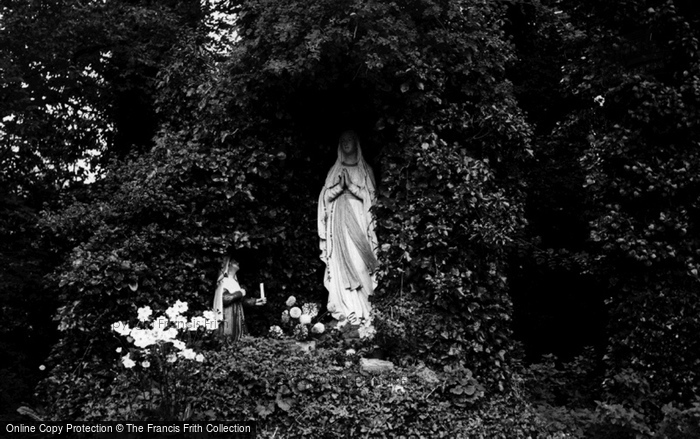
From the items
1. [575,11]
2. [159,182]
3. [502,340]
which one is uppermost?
[575,11]

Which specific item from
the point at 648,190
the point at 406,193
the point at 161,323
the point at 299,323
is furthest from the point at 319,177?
the point at 648,190

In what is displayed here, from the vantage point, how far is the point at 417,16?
10078 mm

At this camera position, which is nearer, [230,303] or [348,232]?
[230,303]

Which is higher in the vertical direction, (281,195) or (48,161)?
(48,161)

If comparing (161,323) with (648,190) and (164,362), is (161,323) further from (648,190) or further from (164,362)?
(648,190)

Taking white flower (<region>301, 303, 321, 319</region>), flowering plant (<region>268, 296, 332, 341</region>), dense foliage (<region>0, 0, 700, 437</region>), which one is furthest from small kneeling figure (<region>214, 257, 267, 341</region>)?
white flower (<region>301, 303, 321, 319</region>)

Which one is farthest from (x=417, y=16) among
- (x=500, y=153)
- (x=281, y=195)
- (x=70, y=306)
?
(x=70, y=306)

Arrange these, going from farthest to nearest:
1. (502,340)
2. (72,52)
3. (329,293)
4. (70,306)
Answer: (72,52)
(329,293)
(502,340)
(70,306)

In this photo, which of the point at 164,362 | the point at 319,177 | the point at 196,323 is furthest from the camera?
the point at 319,177

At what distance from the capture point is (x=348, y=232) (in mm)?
9891

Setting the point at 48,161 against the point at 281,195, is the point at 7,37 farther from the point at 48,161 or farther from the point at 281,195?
the point at 281,195

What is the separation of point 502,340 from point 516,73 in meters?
6.20

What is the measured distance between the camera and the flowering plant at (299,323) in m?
9.02

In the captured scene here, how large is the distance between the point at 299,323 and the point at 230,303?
842 mm
